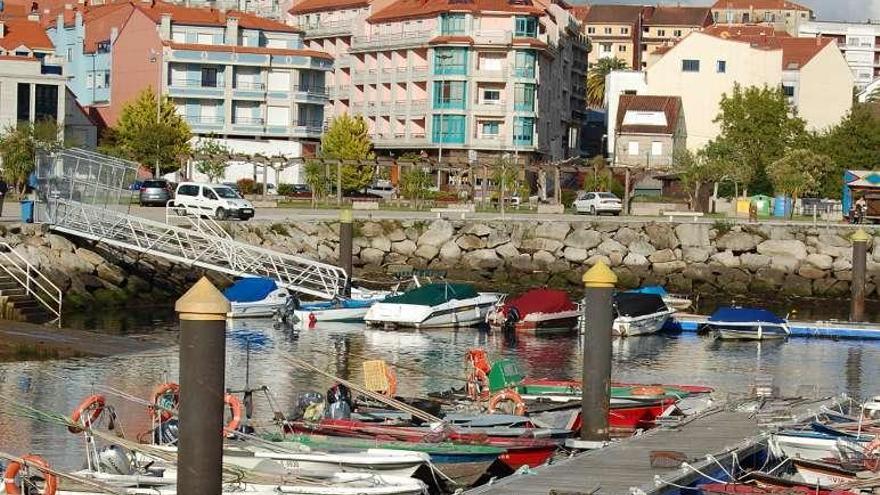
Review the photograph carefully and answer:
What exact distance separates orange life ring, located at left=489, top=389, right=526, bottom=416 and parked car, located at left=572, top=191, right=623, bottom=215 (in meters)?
55.8

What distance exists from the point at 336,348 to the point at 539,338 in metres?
6.71

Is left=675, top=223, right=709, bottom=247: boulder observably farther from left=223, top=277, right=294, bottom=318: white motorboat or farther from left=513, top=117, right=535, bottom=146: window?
left=513, top=117, right=535, bottom=146: window

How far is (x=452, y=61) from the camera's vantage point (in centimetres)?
11325

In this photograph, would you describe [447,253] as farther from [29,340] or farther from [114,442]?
[114,442]

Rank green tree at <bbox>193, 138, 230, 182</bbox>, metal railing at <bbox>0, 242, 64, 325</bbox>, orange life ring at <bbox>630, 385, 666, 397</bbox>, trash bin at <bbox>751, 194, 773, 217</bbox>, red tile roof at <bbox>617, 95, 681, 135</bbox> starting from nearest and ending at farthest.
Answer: orange life ring at <bbox>630, 385, 666, 397</bbox>, metal railing at <bbox>0, 242, 64, 325</bbox>, trash bin at <bbox>751, 194, 773, 217</bbox>, green tree at <bbox>193, 138, 230, 182</bbox>, red tile roof at <bbox>617, 95, 681, 135</bbox>

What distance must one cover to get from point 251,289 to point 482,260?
16.7m

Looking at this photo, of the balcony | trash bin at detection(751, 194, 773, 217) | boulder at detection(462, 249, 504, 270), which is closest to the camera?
boulder at detection(462, 249, 504, 270)

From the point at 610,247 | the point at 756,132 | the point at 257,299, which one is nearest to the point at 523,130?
the point at 756,132

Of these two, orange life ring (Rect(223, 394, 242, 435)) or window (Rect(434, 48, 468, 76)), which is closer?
orange life ring (Rect(223, 394, 242, 435))

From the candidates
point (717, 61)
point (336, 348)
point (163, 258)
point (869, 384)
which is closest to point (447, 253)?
point (163, 258)

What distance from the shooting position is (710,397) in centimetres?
3117

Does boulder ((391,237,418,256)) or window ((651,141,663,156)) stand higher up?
window ((651,141,663,156))

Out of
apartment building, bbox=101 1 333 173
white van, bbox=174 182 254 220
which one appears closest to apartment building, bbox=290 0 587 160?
apartment building, bbox=101 1 333 173

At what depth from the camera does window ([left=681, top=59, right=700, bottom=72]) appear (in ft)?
378
